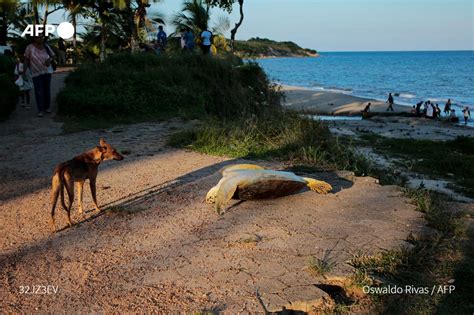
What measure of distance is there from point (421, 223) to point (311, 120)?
428 cm

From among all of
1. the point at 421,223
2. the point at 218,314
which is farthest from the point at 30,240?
the point at 421,223

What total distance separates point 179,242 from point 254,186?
115cm

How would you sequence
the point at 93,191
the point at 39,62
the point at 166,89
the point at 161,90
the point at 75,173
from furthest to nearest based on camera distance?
the point at 166,89
the point at 161,90
the point at 39,62
the point at 93,191
the point at 75,173

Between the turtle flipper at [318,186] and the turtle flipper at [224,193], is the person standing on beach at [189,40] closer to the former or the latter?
the turtle flipper at [318,186]

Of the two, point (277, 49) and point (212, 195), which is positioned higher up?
point (277, 49)

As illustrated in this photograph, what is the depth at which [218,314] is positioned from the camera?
10.4 ft

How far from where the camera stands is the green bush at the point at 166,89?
449 inches

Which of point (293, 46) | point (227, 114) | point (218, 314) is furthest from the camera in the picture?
point (293, 46)

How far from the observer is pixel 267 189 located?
5.16 metres

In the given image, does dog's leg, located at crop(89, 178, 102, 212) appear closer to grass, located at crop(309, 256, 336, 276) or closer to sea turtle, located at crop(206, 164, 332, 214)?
sea turtle, located at crop(206, 164, 332, 214)

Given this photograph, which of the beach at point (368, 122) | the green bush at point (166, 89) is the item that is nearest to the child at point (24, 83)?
the green bush at point (166, 89)

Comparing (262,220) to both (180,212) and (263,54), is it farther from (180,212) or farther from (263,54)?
(263,54)

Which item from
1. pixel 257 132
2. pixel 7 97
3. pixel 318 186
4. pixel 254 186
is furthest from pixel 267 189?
pixel 7 97

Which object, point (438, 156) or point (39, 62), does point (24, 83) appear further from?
point (438, 156)
